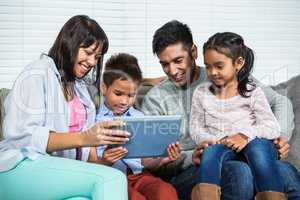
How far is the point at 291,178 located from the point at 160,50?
Result: 2.44ft

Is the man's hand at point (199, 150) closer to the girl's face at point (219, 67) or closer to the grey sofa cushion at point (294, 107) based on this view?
the girl's face at point (219, 67)

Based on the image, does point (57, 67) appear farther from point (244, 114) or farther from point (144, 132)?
point (244, 114)

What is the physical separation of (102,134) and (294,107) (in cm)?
105

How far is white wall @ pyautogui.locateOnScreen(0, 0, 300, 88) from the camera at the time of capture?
2.61 metres

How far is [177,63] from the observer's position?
2.05 metres

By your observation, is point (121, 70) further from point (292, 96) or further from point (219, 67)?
point (292, 96)

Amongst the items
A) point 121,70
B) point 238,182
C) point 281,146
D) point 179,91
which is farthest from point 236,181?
point 121,70

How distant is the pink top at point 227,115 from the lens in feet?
6.24

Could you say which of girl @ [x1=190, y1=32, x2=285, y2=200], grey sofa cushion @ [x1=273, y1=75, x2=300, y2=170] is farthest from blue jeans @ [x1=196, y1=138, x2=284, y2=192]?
grey sofa cushion @ [x1=273, y1=75, x2=300, y2=170]

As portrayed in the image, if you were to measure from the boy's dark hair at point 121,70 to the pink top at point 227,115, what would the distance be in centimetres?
27

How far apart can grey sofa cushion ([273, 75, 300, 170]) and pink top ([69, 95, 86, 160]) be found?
2.96 feet

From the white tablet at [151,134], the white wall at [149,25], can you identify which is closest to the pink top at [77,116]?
the white tablet at [151,134]

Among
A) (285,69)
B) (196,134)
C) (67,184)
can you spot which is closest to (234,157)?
(196,134)

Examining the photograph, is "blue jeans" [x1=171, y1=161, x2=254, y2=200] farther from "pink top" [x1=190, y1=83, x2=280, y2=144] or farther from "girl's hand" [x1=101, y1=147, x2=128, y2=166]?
"girl's hand" [x1=101, y1=147, x2=128, y2=166]
